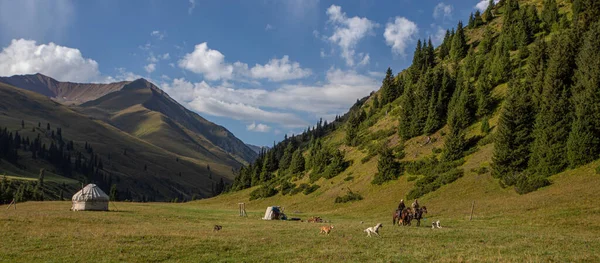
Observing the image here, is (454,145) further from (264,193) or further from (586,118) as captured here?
(264,193)

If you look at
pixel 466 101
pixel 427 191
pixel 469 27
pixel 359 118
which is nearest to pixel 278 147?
pixel 359 118

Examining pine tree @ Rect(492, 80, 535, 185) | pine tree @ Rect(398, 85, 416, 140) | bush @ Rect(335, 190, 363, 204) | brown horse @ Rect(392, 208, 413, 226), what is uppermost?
pine tree @ Rect(398, 85, 416, 140)

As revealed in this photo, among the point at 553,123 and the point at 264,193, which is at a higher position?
the point at 553,123

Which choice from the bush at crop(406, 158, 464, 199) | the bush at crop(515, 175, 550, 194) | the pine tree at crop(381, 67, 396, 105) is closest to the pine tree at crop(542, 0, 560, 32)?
the pine tree at crop(381, 67, 396, 105)

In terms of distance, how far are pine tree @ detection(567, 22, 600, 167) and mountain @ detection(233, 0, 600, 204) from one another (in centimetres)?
12

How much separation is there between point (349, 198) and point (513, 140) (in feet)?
90.5

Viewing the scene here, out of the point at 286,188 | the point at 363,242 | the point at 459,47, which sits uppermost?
the point at 459,47

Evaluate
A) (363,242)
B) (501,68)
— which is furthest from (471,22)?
(363,242)

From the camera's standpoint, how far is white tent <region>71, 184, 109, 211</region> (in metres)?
58.3

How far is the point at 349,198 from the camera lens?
67.6 metres

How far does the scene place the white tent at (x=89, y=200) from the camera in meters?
58.3

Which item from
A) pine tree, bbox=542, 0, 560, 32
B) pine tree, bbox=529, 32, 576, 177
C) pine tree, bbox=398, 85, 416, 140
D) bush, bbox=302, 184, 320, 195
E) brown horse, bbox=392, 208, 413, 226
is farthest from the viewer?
pine tree, bbox=542, 0, 560, 32

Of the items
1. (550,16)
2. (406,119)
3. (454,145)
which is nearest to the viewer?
(454,145)

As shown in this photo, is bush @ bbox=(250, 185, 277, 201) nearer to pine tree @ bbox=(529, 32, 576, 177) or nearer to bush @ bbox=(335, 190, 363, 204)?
bush @ bbox=(335, 190, 363, 204)
